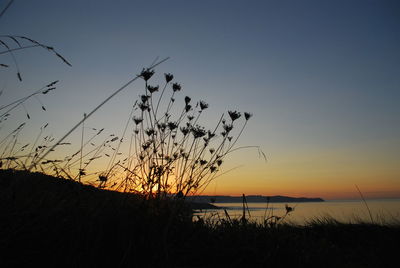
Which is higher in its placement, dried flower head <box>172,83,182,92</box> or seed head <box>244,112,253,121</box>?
dried flower head <box>172,83,182,92</box>

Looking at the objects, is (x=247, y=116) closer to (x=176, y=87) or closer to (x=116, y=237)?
(x=176, y=87)

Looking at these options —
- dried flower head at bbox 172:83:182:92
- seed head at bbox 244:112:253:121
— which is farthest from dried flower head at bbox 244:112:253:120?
dried flower head at bbox 172:83:182:92

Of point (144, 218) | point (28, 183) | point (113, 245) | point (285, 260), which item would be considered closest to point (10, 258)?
point (113, 245)

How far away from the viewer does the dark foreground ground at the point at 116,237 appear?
1782 millimetres

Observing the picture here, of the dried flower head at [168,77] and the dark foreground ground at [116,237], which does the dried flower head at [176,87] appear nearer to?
the dried flower head at [168,77]

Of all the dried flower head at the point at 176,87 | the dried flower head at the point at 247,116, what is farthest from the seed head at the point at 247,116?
the dried flower head at the point at 176,87

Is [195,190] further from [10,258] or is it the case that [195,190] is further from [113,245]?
[10,258]

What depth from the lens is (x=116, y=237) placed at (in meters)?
1.96

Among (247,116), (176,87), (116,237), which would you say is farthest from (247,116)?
(116,237)

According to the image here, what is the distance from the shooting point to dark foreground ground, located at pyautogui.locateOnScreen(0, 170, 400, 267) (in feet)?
5.85

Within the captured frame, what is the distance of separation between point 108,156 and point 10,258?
1.75 m

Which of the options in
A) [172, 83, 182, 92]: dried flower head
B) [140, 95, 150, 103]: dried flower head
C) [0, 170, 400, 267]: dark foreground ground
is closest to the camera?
[0, 170, 400, 267]: dark foreground ground

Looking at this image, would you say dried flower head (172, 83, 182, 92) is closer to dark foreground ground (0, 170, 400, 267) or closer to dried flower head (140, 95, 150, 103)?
dried flower head (140, 95, 150, 103)

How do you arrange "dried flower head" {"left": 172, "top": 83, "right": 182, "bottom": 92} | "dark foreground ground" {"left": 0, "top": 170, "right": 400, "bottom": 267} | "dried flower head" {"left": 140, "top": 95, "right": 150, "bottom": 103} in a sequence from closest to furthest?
"dark foreground ground" {"left": 0, "top": 170, "right": 400, "bottom": 267} → "dried flower head" {"left": 140, "top": 95, "right": 150, "bottom": 103} → "dried flower head" {"left": 172, "top": 83, "right": 182, "bottom": 92}
